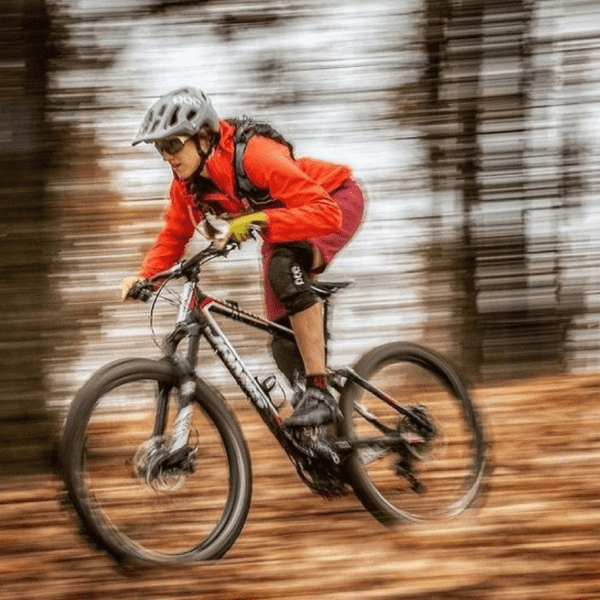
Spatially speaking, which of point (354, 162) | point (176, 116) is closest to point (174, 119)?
point (176, 116)

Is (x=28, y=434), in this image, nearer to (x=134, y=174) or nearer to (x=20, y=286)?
(x=20, y=286)

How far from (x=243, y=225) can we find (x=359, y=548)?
4.72ft

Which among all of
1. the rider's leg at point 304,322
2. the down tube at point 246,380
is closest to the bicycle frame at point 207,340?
the down tube at point 246,380

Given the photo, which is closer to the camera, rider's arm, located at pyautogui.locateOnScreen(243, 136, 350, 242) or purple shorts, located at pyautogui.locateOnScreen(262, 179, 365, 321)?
rider's arm, located at pyautogui.locateOnScreen(243, 136, 350, 242)

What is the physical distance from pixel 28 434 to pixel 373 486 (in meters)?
2.38

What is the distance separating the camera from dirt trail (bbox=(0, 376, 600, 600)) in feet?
13.9

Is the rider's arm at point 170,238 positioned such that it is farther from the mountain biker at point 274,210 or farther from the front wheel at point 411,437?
the front wheel at point 411,437

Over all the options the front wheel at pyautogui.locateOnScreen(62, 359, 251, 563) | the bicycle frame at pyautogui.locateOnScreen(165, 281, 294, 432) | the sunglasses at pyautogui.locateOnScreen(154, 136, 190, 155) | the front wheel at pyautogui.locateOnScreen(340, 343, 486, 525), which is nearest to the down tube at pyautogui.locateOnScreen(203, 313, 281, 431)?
the bicycle frame at pyautogui.locateOnScreen(165, 281, 294, 432)

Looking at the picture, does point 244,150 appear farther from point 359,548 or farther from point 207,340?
point 359,548

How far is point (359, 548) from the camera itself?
4812 mm

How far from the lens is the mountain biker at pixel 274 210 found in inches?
176

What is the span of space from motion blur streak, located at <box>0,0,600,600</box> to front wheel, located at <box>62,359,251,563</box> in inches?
15.5

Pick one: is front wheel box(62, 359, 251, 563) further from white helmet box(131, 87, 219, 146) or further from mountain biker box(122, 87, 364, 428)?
white helmet box(131, 87, 219, 146)

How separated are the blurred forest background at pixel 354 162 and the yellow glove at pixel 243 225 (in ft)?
7.81
